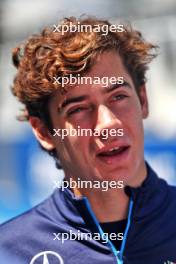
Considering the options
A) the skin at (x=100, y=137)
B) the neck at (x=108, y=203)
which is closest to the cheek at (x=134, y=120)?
the skin at (x=100, y=137)

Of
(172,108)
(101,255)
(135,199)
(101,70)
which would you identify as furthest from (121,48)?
(101,255)

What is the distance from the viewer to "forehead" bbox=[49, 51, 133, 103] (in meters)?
0.93

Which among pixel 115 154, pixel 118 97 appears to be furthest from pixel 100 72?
pixel 115 154

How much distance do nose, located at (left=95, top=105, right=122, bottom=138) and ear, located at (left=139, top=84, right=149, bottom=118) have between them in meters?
0.09

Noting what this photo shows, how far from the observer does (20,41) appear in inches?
41.2

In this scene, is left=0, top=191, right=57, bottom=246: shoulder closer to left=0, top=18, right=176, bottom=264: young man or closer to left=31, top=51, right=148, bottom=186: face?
left=0, top=18, right=176, bottom=264: young man

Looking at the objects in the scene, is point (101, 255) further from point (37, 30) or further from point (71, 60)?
point (37, 30)

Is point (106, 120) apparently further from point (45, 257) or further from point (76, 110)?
point (45, 257)

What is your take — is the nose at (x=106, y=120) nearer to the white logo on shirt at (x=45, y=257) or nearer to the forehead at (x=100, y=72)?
the forehead at (x=100, y=72)

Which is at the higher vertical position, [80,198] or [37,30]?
[37,30]

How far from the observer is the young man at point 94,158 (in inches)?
36.7

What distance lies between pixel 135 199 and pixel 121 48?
0.30 meters

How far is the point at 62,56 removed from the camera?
0.93m

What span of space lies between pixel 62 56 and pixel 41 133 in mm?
175
